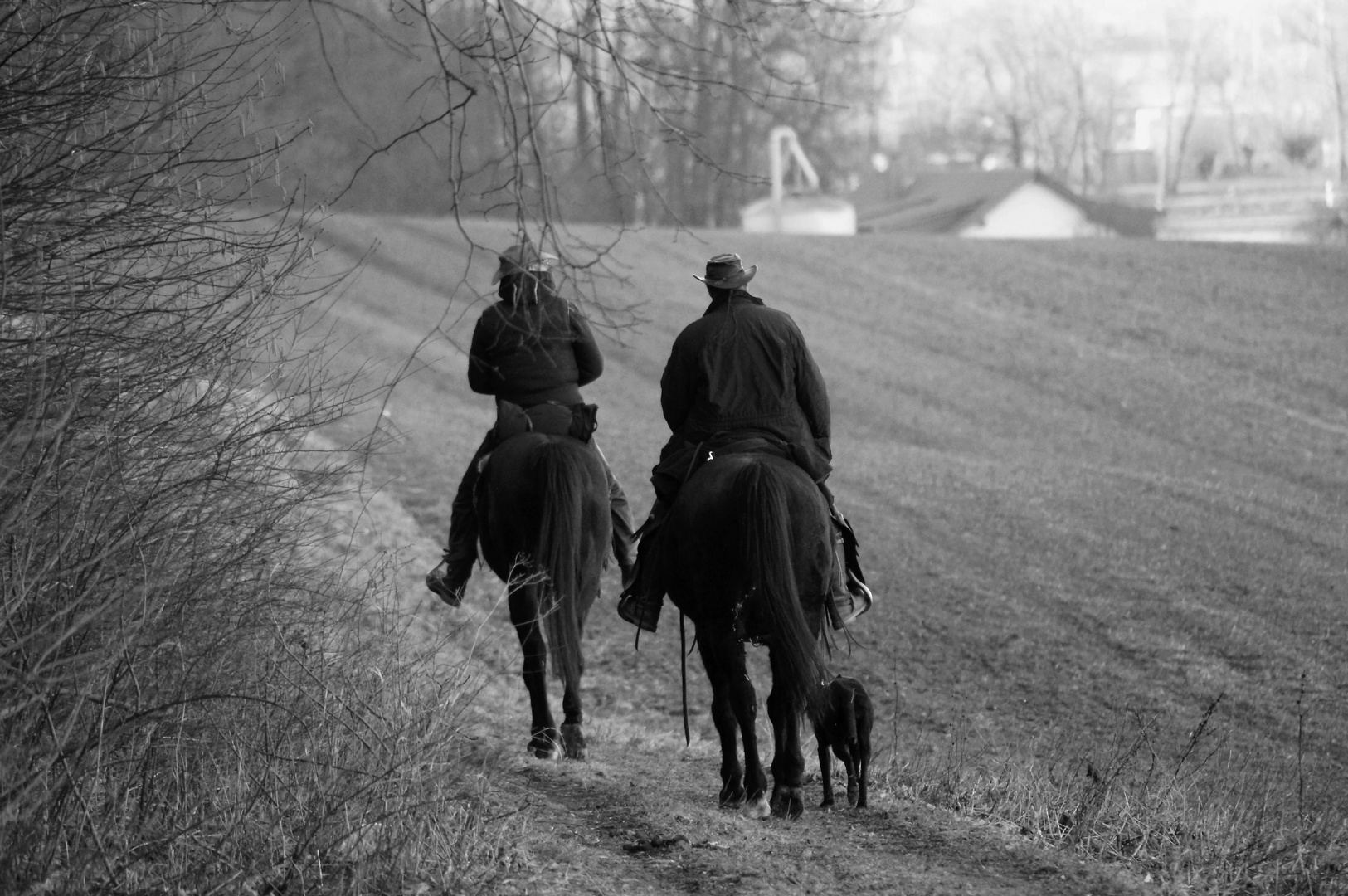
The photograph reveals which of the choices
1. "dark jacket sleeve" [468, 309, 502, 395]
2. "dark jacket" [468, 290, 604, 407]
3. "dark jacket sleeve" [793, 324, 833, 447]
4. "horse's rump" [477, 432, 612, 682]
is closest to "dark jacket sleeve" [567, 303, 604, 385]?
"dark jacket" [468, 290, 604, 407]

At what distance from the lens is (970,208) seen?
63531mm

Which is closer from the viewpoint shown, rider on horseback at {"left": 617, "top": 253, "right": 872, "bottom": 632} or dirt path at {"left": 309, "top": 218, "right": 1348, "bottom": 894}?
dirt path at {"left": 309, "top": 218, "right": 1348, "bottom": 894}

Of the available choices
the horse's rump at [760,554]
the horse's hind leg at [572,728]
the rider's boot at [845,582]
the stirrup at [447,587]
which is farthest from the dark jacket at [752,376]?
the stirrup at [447,587]

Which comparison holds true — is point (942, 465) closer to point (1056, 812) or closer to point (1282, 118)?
point (1056, 812)

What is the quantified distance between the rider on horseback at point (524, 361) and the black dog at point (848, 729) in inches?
89.9

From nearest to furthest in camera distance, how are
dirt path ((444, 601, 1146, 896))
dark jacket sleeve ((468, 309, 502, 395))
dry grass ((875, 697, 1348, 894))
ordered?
dirt path ((444, 601, 1146, 896)) < dry grass ((875, 697, 1348, 894)) < dark jacket sleeve ((468, 309, 502, 395))

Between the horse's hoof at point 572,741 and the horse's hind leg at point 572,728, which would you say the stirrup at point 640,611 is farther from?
the horse's hoof at point 572,741

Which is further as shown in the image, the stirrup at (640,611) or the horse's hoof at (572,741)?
the horse's hoof at (572,741)

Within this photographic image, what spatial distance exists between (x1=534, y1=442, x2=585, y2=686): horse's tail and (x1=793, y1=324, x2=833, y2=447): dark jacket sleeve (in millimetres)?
1586

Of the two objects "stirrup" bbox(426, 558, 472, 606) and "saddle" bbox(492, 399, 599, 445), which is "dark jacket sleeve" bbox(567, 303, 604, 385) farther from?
"stirrup" bbox(426, 558, 472, 606)

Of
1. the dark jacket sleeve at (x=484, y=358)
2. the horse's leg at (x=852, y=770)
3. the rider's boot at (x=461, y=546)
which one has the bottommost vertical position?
the horse's leg at (x=852, y=770)

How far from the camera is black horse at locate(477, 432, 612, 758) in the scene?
830 centimetres

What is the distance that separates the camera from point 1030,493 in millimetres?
18016

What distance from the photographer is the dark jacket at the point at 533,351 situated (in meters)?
8.90
